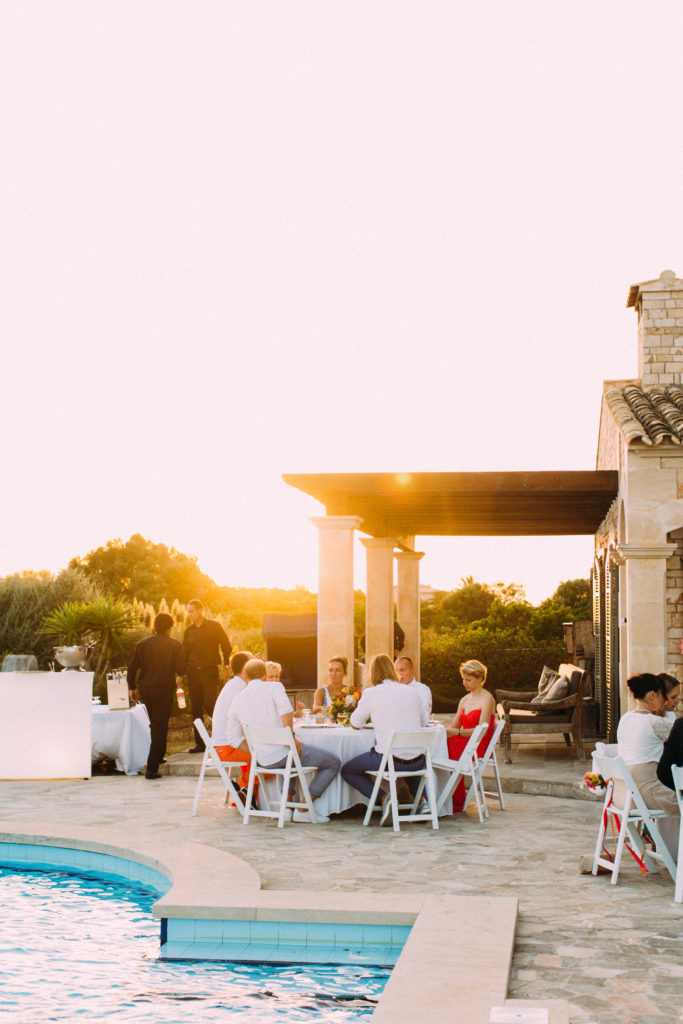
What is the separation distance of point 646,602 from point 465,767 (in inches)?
109

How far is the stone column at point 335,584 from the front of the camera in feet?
35.7

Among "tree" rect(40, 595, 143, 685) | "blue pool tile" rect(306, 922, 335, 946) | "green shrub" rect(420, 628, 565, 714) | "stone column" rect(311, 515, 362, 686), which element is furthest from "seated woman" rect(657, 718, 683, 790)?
"green shrub" rect(420, 628, 565, 714)

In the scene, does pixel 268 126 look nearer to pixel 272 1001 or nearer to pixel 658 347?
pixel 658 347

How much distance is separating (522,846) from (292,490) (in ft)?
17.7

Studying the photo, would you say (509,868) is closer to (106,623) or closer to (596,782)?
(596,782)

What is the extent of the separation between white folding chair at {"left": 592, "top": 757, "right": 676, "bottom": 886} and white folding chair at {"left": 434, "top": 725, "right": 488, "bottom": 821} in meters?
1.39

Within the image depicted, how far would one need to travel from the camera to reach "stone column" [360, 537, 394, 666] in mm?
13062

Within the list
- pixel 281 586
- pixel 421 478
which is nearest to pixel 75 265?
pixel 421 478

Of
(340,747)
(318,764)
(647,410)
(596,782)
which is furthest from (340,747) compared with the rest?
(647,410)

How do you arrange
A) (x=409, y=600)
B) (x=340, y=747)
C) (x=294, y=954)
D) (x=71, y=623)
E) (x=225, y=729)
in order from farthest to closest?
(x=409, y=600) → (x=71, y=623) → (x=225, y=729) → (x=340, y=747) → (x=294, y=954)

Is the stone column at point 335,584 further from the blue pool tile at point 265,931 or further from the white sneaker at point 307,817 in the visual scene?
the blue pool tile at point 265,931

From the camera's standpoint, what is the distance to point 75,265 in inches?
495

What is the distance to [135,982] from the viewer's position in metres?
4.26

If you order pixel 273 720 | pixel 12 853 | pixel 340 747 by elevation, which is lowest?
pixel 12 853
